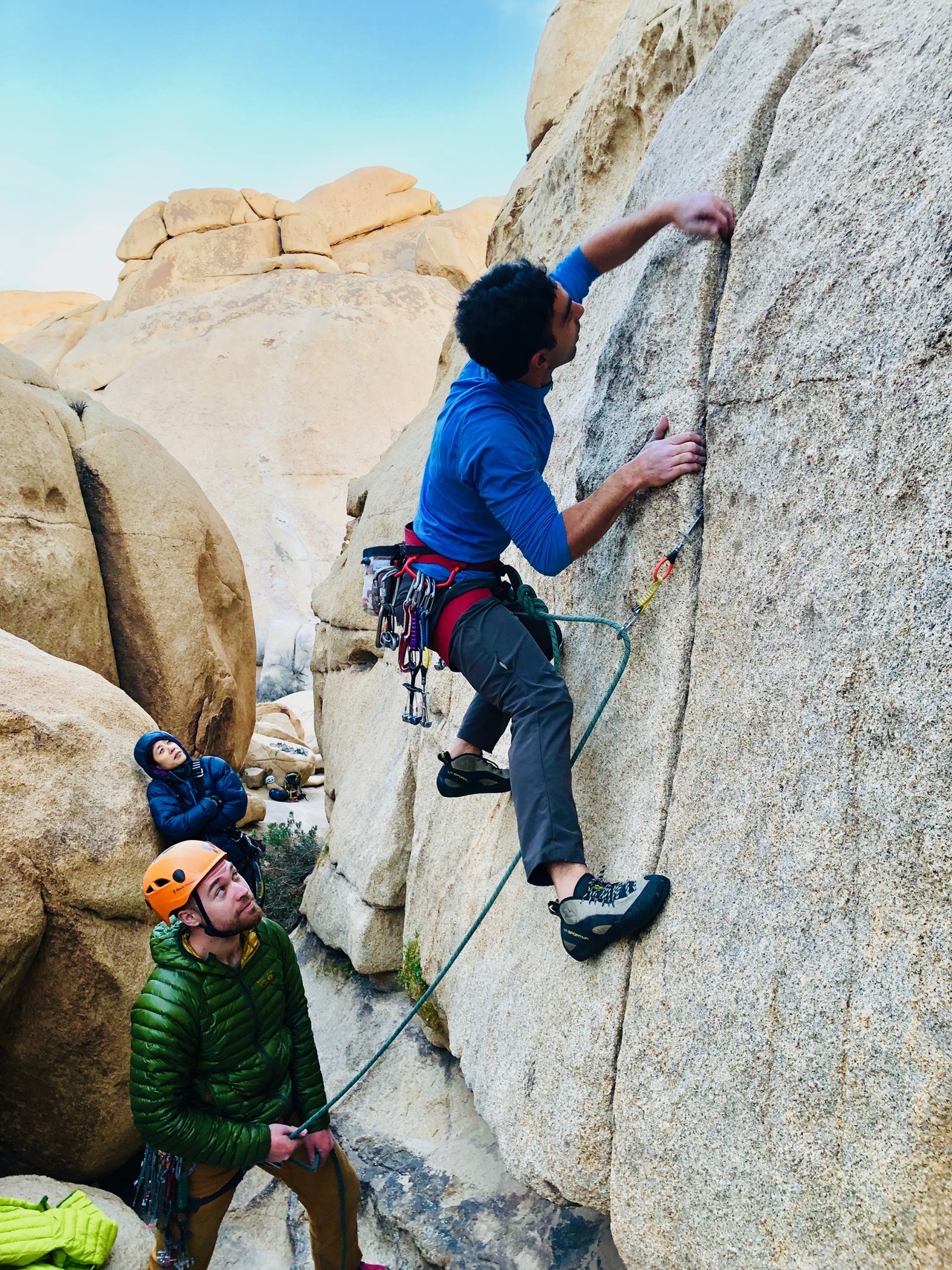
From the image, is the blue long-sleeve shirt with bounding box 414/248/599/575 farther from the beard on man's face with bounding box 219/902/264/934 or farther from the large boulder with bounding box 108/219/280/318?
the large boulder with bounding box 108/219/280/318

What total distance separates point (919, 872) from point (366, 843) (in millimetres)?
5701

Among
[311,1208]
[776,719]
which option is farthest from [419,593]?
[311,1208]

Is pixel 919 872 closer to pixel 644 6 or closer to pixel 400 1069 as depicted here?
pixel 400 1069

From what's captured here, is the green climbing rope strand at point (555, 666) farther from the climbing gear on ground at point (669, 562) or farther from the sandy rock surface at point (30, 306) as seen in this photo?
the sandy rock surface at point (30, 306)

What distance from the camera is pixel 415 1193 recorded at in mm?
5195

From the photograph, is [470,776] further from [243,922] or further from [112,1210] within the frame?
[112,1210]

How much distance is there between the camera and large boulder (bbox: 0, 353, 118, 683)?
34.9 feet

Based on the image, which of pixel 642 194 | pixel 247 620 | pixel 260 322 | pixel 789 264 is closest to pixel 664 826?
pixel 789 264

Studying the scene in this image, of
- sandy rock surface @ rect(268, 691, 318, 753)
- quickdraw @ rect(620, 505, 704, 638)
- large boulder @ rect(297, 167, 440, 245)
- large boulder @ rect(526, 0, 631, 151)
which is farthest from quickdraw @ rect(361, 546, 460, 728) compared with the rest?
large boulder @ rect(297, 167, 440, 245)

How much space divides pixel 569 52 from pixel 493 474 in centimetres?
837

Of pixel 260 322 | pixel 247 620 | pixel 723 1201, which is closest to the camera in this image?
pixel 723 1201

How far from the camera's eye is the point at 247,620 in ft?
46.4

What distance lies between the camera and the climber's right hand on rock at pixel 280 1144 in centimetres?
406

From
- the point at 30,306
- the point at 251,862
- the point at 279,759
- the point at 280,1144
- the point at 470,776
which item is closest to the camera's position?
the point at 280,1144
